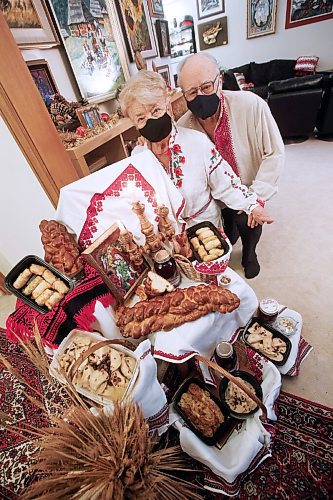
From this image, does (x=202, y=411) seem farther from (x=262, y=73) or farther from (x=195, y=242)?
(x=262, y=73)

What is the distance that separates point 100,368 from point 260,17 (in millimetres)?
6166

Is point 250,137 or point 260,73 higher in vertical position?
point 250,137

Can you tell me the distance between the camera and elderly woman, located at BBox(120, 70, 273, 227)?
2.80ft

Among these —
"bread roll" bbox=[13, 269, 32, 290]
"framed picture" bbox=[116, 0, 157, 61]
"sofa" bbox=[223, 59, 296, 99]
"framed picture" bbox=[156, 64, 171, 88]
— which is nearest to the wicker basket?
"bread roll" bbox=[13, 269, 32, 290]

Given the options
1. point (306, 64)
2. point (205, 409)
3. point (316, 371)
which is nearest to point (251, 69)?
point (306, 64)

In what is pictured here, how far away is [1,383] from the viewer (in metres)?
1.31

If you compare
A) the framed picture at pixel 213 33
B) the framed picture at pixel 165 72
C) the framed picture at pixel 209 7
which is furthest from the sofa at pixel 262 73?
the framed picture at pixel 165 72

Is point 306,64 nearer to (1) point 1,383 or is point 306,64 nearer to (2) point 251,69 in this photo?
(2) point 251,69

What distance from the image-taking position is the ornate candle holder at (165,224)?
867 millimetres

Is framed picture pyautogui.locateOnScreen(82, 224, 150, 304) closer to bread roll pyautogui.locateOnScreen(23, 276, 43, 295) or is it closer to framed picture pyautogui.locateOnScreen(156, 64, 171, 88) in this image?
bread roll pyautogui.locateOnScreen(23, 276, 43, 295)

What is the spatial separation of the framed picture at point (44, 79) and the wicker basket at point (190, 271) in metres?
1.35

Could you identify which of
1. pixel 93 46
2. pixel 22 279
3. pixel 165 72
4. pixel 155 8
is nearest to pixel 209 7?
pixel 155 8

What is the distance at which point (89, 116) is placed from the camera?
144 centimetres

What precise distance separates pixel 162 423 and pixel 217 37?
6.43m
